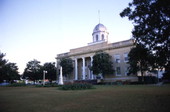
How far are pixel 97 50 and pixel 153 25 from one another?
36.8 meters

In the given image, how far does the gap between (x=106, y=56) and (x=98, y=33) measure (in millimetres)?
13720

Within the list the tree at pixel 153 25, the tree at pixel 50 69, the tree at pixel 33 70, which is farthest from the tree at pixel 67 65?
the tree at pixel 153 25

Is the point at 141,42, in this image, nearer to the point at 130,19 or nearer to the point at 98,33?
the point at 130,19

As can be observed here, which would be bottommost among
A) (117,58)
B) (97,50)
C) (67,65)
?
(67,65)

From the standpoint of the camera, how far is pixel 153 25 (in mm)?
12797

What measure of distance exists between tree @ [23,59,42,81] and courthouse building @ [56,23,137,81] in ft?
31.2

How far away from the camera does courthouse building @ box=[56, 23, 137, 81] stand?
144 ft

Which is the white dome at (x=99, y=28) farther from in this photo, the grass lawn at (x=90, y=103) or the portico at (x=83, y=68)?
the grass lawn at (x=90, y=103)

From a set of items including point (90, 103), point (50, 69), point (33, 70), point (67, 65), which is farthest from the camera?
point (33, 70)

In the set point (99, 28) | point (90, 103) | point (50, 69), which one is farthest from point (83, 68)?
point (90, 103)

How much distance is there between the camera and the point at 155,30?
43.9 ft

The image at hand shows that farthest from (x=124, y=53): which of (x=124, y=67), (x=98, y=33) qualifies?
(x=98, y=33)

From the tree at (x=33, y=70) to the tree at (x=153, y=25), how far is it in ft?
179

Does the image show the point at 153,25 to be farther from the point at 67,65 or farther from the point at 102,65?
the point at 67,65
